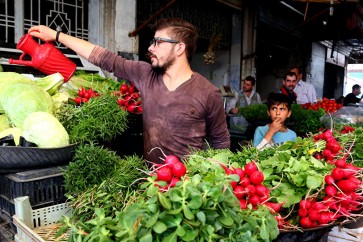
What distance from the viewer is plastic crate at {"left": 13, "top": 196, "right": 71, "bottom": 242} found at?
1.39 m

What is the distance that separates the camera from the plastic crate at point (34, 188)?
161 cm

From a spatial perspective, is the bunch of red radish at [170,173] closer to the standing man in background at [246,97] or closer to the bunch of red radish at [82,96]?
the bunch of red radish at [82,96]

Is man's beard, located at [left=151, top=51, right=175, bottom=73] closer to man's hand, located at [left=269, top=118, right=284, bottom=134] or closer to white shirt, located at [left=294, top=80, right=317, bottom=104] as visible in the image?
man's hand, located at [left=269, top=118, right=284, bottom=134]

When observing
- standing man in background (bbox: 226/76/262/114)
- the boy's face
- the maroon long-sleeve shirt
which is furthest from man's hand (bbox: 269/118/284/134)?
standing man in background (bbox: 226/76/262/114)

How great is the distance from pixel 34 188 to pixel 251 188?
Answer: 3.39 ft

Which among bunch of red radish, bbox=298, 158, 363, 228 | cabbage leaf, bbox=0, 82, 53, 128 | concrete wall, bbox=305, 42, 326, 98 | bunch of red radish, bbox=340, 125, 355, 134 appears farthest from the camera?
concrete wall, bbox=305, 42, 326, 98

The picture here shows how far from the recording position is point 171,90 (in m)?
2.43

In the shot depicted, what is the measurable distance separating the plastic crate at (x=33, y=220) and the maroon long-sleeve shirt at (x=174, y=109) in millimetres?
984

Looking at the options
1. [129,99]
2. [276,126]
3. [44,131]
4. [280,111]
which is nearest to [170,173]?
[44,131]

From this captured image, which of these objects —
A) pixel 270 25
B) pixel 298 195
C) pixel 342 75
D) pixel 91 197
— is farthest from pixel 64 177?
pixel 342 75

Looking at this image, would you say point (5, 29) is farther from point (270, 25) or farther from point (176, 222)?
point (270, 25)

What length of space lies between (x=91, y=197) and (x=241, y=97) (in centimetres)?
582

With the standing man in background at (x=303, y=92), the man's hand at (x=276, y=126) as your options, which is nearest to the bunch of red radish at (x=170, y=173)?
Answer: the man's hand at (x=276, y=126)

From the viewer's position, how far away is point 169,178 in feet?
4.45
